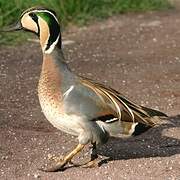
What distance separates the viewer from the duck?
18.1 feet

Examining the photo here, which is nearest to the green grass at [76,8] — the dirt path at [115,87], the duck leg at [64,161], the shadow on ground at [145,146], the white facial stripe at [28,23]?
the dirt path at [115,87]

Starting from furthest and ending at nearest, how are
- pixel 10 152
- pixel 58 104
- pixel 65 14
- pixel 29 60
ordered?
pixel 65 14 < pixel 29 60 < pixel 10 152 < pixel 58 104

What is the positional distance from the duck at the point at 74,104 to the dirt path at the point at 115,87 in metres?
0.28

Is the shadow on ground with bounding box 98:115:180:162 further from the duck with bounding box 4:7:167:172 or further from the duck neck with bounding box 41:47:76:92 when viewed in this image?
the duck neck with bounding box 41:47:76:92

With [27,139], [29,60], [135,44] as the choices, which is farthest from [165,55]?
[27,139]

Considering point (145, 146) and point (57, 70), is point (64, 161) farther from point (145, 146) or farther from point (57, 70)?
point (145, 146)

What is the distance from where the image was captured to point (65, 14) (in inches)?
429

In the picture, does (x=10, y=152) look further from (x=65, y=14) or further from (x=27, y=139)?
(x=65, y=14)

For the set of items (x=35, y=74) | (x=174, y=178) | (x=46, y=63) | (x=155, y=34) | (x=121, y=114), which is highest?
(x=46, y=63)

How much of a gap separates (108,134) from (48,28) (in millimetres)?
904

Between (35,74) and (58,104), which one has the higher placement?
(58,104)

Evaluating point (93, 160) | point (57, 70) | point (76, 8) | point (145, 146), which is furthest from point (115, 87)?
point (76, 8)

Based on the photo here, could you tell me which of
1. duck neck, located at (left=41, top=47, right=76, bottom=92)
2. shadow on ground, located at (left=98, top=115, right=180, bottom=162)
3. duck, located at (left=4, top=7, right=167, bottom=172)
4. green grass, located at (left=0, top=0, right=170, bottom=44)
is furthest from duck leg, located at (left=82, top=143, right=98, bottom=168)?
green grass, located at (left=0, top=0, right=170, bottom=44)

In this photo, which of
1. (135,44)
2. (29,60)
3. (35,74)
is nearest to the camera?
(35,74)
